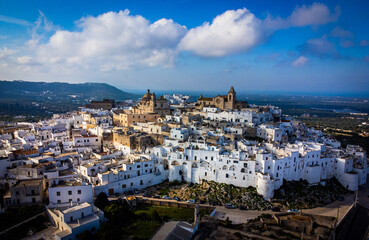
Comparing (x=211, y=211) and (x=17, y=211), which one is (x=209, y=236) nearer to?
(x=211, y=211)

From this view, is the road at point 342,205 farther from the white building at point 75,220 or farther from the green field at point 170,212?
the white building at point 75,220

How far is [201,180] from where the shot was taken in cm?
3228

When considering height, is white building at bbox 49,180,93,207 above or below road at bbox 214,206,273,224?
above

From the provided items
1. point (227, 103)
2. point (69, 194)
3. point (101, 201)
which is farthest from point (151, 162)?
point (227, 103)

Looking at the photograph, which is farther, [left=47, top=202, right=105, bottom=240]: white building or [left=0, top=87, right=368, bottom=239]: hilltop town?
[left=0, top=87, right=368, bottom=239]: hilltop town

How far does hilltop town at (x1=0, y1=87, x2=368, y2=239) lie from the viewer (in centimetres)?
2527

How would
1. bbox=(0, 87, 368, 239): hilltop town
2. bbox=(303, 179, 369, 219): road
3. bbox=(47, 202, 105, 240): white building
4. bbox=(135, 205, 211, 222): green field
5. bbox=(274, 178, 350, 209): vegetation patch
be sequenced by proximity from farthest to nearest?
bbox=(274, 178, 350, 209): vegetation patch
bbox=(303, 179, 369, 219): road
bbox=(135, 205, 211, 222): green field
bbox=(0, 87, 368, 239): hilltop town
bbox=(47, 202, 105, 240): white building

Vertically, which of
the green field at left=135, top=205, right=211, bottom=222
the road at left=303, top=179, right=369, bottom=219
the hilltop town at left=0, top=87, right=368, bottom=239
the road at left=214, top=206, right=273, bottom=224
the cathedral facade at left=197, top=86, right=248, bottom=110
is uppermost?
the cathedral facade at left=197, top=86, right=248, bottom=110

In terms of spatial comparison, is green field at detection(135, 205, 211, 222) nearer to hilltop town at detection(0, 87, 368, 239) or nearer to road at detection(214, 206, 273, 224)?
road at detection(214, 206, 273, 224)

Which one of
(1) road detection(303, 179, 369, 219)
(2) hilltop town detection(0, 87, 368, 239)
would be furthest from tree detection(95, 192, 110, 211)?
(1) road detection(303, 179, 369, 219)

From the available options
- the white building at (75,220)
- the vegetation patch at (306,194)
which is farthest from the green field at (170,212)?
the vegetation patch at (306,194)

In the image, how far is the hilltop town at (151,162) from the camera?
25.3m

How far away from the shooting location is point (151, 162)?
105 ft

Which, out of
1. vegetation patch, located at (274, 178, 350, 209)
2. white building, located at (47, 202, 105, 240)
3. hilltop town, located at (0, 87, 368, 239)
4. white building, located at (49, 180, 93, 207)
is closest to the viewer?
white building, located at (47, 202, 105, 240)
